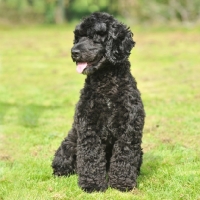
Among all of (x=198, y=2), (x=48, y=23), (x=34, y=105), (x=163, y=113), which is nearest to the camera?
(x=163, y=113)

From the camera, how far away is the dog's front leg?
589cm

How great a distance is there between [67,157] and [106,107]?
3.74 feet

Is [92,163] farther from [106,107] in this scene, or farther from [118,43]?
[118,43]

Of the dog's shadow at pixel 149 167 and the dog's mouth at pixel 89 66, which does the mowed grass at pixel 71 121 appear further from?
the dog's mouth at pixel 89 66

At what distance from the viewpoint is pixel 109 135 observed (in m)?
5.88

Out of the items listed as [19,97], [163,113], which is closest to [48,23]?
[19,97]

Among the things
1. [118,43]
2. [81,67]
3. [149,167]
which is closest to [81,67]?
[81,67]

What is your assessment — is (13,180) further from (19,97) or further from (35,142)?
(19,97)

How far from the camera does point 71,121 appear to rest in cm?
1057

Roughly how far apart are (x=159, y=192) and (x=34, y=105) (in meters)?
7.34

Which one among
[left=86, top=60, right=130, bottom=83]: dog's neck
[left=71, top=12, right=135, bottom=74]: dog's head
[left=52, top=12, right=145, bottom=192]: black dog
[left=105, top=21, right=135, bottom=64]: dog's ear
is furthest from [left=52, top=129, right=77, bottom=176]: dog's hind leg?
[left=105, top=21, right=135, bottom=64]: dog's ear

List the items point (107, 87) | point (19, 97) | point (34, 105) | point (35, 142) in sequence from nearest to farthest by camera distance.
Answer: point (107, 87)
point (35, 142)
point (34, 105)
point (19, 97)

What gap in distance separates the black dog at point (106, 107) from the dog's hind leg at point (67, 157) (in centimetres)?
42

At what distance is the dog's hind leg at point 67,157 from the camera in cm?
645
